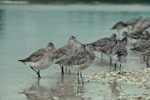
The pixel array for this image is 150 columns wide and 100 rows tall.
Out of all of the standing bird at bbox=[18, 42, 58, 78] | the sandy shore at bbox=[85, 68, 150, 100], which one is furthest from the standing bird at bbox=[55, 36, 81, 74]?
the sandy shore at bbox=[85, 68, 150, 100]

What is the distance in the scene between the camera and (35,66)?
1583 centimetres

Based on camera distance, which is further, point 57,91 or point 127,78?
point 127,78

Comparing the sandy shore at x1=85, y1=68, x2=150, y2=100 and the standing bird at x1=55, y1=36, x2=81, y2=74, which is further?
the standing bird at x1=55, y1=36, x2=81, y2=74

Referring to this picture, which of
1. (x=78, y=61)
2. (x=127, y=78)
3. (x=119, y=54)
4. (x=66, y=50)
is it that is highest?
(x=66, y=50)

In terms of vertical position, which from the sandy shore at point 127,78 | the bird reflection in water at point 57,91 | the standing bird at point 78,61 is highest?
the standing bird at point 78,61

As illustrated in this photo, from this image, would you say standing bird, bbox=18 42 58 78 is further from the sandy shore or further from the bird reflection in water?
the sandy shore

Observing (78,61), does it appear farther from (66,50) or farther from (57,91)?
(66,50)

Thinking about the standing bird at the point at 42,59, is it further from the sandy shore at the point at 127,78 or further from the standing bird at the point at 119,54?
the standing bird at the point at 119,54

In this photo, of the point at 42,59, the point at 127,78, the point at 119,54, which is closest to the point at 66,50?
the point at 119,54

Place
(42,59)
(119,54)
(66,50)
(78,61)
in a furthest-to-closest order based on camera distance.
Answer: (66,50)
(119,54)
(42,59)
(78,61)

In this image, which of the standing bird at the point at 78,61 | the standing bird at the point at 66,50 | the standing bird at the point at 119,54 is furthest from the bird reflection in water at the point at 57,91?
the standing bird at the point at 119,54

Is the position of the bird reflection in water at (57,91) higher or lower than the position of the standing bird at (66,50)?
lower

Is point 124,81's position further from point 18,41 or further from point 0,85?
point 18,41

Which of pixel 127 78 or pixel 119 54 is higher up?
pixel 119 54
